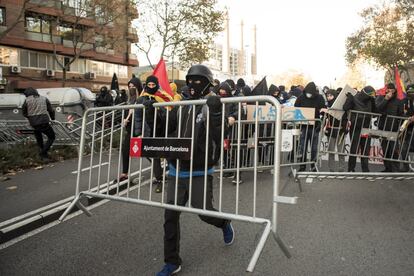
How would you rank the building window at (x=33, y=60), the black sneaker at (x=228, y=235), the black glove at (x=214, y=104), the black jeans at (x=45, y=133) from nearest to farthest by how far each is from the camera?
the black glove at (x=214, y=104) → the black sneaker at (x=228, y=235) → the black jeans at (x=45, y=133) → the building window at (x=33, y=60)

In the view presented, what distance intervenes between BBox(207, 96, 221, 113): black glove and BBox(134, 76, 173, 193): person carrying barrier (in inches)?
29.3

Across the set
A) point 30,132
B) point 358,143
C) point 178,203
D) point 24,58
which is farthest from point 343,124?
point 24,58

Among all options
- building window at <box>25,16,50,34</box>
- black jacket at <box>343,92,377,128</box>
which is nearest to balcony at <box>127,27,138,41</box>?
building window at <box>25,16,50,34</box>

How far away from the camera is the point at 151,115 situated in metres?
3.65

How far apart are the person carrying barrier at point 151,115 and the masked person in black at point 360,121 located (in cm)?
329

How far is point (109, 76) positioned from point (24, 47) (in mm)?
11849

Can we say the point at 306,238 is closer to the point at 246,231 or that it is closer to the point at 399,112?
the point at 246,231

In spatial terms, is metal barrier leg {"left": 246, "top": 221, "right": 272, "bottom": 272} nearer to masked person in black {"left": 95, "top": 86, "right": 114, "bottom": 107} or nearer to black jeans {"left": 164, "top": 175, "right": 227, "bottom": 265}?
black jeans {"left": 164, "top": 175, "right": 227, "bottom": 265}

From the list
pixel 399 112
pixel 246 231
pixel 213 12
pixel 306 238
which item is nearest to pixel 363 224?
pixel 306 238

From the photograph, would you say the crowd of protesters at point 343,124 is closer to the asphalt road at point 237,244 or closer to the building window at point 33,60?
the asphalt road at point 237,244

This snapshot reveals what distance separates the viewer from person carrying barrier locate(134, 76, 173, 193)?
366 centimetres

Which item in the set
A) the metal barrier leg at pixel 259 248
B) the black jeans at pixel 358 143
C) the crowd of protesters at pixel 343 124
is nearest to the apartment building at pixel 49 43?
the crowd of protesters at pixel 343 124

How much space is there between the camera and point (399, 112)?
795 centimetres

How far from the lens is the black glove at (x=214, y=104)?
10.1 ft
